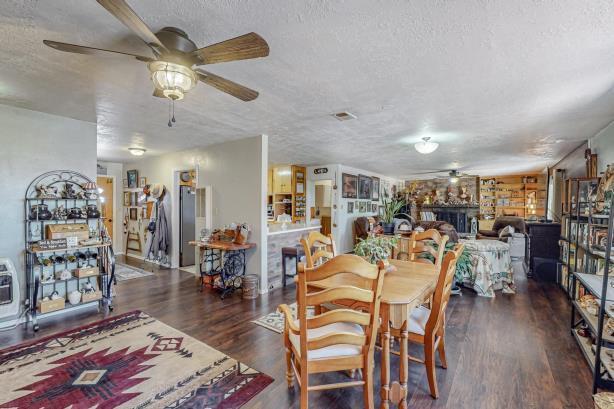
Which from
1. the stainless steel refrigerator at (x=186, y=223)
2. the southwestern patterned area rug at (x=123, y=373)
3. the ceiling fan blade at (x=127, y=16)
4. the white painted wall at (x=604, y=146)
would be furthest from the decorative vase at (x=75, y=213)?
the white painted wall at (x=604, y=146)

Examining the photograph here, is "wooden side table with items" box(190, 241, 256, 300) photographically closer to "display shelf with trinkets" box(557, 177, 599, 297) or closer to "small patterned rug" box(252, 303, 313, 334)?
"small patterned rug" box(252, 303, 313, 334)

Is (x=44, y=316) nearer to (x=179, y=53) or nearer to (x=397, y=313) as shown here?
(x=179, y=53)

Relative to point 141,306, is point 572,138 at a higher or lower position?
higher

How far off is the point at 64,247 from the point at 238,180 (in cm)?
234

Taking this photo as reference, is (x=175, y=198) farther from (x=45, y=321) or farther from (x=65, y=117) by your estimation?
(x=45, y=321)

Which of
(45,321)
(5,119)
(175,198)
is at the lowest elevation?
(45,321)

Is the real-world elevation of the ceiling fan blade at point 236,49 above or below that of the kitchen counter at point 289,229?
above

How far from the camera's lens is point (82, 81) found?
2.44 m

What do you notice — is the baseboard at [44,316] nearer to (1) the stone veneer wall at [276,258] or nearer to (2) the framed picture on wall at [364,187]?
(1) the stone veneer wall at [276,258]

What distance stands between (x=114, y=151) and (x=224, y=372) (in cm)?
516

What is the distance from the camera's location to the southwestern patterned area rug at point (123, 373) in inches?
75.2

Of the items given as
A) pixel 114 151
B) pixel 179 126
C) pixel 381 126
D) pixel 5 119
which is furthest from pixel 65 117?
pixel 381 126

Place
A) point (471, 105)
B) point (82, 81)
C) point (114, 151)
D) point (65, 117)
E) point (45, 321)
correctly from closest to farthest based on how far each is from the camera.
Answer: point (82, 81) → point (471, 105) → point (45, 321) → point (65, 117) → point (114, 151)

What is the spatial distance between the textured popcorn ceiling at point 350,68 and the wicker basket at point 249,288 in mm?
2176
